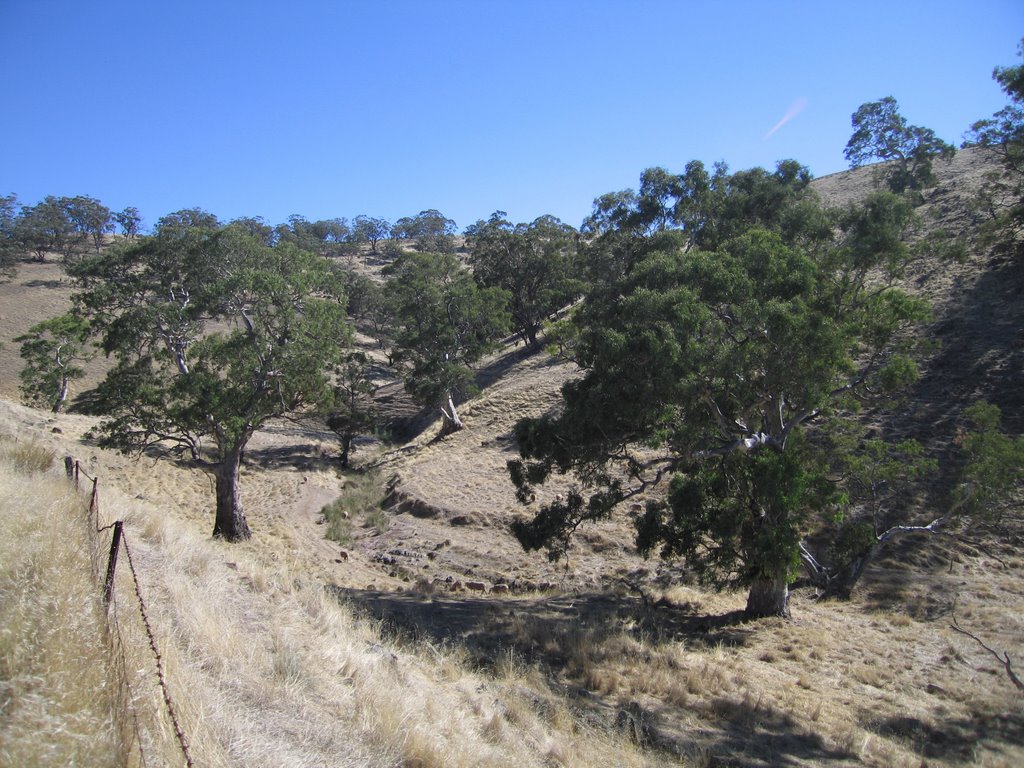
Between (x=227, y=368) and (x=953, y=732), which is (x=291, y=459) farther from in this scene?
(x=953, y=732)

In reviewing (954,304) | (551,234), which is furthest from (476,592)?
(551,234)

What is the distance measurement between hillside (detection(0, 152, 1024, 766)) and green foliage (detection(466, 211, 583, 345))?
26.7 meters

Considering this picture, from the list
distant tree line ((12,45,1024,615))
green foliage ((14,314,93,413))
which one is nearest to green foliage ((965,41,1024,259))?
distant tree line ((12,45,1024,615))

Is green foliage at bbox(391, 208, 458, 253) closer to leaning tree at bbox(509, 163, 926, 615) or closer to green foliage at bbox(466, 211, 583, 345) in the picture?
green foliage at bbox(466, 211, 583, 345)

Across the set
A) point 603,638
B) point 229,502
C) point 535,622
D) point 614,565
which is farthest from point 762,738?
point 229,502

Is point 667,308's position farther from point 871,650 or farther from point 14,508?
point 14,508

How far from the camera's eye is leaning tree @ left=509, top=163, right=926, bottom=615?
10555mm

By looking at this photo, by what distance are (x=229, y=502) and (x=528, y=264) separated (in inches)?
1325

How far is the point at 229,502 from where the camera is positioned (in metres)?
17.6

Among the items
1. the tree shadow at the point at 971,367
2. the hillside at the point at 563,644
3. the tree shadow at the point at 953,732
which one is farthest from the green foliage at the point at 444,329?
the tree shadow at the point at 953,732

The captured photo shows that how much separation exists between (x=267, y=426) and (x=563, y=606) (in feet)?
94.7

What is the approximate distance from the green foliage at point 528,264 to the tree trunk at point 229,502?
3036 cm

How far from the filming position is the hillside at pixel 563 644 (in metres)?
5.67

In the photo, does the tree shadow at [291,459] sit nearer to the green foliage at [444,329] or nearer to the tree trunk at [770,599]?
the green foliage at [444,329]
